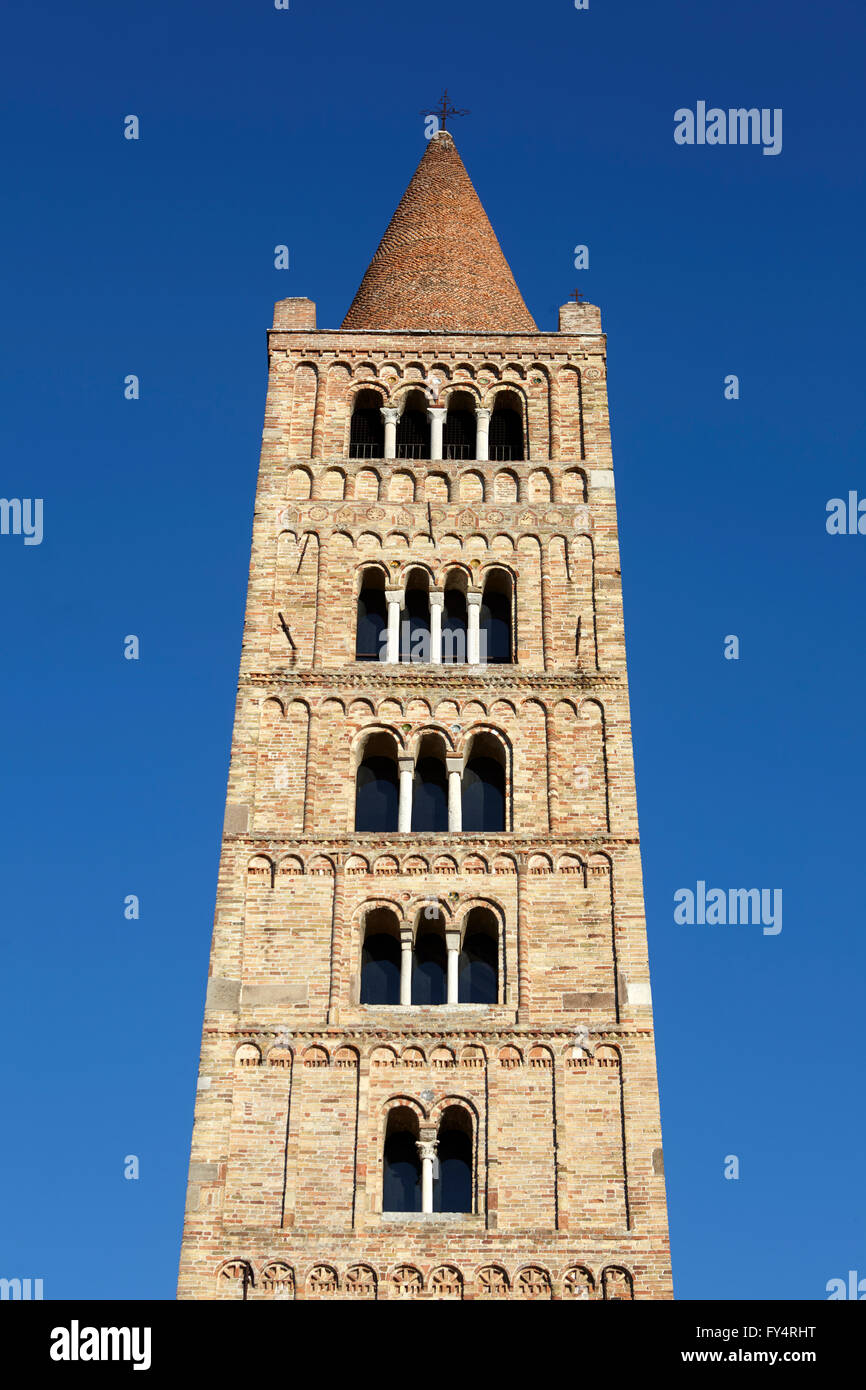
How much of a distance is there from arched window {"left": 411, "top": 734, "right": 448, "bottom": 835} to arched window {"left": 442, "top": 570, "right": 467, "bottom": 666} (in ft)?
5.00

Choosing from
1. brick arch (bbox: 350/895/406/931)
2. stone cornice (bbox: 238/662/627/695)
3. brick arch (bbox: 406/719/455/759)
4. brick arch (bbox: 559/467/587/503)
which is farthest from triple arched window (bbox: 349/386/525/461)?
brick arch (bbox: 350/895/406/931)

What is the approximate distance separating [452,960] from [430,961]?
0.63 metres

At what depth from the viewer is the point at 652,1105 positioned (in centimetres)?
2527

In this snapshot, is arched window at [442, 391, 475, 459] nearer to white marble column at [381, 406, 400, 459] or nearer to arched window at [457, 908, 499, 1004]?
Result: white marble column at [381, 406, 400, 459]

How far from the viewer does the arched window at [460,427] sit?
33125 mm

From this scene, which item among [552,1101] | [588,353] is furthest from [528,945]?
[588,353]

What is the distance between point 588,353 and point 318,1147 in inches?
597

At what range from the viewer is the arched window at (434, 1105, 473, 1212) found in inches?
985

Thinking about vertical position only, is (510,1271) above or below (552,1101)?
below

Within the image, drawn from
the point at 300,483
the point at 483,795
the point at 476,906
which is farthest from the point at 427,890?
the point at 300,483

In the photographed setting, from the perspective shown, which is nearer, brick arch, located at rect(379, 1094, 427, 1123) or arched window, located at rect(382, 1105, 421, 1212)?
arched window, located at rect(382, 1105, 421, 1212)

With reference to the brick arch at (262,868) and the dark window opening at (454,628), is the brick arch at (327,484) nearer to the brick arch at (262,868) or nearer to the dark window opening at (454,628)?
the dark window opening at (454,628)

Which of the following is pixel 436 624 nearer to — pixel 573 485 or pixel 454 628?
pixel 454 628
